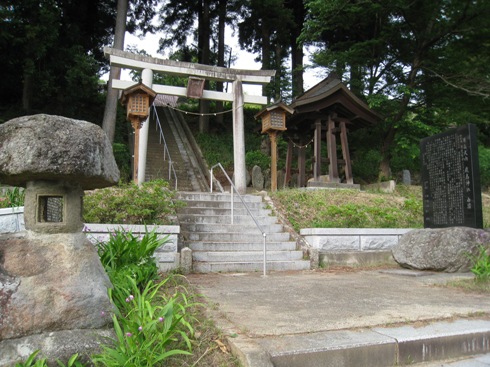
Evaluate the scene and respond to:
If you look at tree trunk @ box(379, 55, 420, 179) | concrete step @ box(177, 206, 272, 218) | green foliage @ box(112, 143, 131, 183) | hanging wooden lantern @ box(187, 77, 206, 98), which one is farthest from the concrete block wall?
green foliage @ box(112, 143, 131, 183)

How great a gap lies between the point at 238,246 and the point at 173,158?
1069 cm

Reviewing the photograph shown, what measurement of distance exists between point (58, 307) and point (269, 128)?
9.00 metres

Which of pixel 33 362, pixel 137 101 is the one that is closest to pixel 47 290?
pixel 33 362

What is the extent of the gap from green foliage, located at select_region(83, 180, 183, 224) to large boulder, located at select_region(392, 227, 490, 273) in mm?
4124

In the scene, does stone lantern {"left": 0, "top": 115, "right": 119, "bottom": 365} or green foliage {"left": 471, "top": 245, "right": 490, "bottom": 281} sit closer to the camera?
stone lantern {"left": 0, "top": 115, "right": 119, "bottom": 365}

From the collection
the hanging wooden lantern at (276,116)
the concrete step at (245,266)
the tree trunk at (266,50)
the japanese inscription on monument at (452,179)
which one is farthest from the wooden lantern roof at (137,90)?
the tree trunk at (266,50)

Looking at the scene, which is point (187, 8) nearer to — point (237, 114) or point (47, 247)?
point (237, 114)

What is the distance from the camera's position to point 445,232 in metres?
6.00

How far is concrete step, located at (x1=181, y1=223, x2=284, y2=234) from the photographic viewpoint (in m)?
7.02

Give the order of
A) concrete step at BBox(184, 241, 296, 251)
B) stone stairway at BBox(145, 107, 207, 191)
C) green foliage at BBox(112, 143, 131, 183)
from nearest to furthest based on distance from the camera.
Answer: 1. concrete step at BBox(184, 241, 296, 251)
2. green foliage at BBox(112, 143, 131, 183)
3. stone stairway at BBox(145, 107, 207, 191)

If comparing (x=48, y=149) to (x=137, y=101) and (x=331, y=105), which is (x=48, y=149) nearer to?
(x=137, y=101)

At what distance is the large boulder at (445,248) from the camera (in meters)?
5.77

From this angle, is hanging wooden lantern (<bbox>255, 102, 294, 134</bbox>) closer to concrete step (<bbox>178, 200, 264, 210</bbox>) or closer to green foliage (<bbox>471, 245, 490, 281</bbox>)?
concrete step (<bbox>178, 200, 264, 210</bbox>)

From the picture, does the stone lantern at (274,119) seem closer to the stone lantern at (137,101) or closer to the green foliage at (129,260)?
the stone lantern at (137,101)
